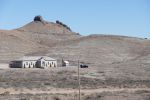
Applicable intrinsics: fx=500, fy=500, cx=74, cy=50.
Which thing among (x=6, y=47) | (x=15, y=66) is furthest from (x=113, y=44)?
(x=15, y=66)

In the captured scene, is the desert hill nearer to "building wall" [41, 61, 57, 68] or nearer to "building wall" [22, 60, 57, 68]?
"building wall" [41, 61, 57, 68]

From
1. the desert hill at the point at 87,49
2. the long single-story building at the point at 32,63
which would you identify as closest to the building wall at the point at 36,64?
the long single-story building at the point at 32,63

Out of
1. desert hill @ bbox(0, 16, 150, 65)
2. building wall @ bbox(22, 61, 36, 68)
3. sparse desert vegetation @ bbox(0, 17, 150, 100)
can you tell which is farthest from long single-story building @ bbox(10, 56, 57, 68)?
desert hill @ bbox(0, 16, 150, 65)

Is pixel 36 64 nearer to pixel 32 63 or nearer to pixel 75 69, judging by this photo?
pixel 32 63

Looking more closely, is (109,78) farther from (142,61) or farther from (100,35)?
(100,35)

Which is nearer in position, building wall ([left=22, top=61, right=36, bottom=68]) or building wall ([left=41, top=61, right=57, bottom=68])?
building wall ([left=22, top=61, right=36, bottom=68])

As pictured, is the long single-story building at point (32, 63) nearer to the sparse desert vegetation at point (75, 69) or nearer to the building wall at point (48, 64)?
the building wall at point (48, 64)

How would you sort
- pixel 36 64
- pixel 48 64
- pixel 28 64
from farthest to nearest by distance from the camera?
pixel 48 64 → pixel 36 64 → pixel 28 64

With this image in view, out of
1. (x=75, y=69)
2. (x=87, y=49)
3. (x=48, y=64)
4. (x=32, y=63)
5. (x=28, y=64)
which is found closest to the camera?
(x=75, y=69)

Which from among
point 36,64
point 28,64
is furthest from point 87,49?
point 28,64

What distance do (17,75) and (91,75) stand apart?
952cm

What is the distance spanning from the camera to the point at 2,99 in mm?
34688

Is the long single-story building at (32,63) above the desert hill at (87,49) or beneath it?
beneath

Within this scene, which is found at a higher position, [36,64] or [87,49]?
[87,49]
